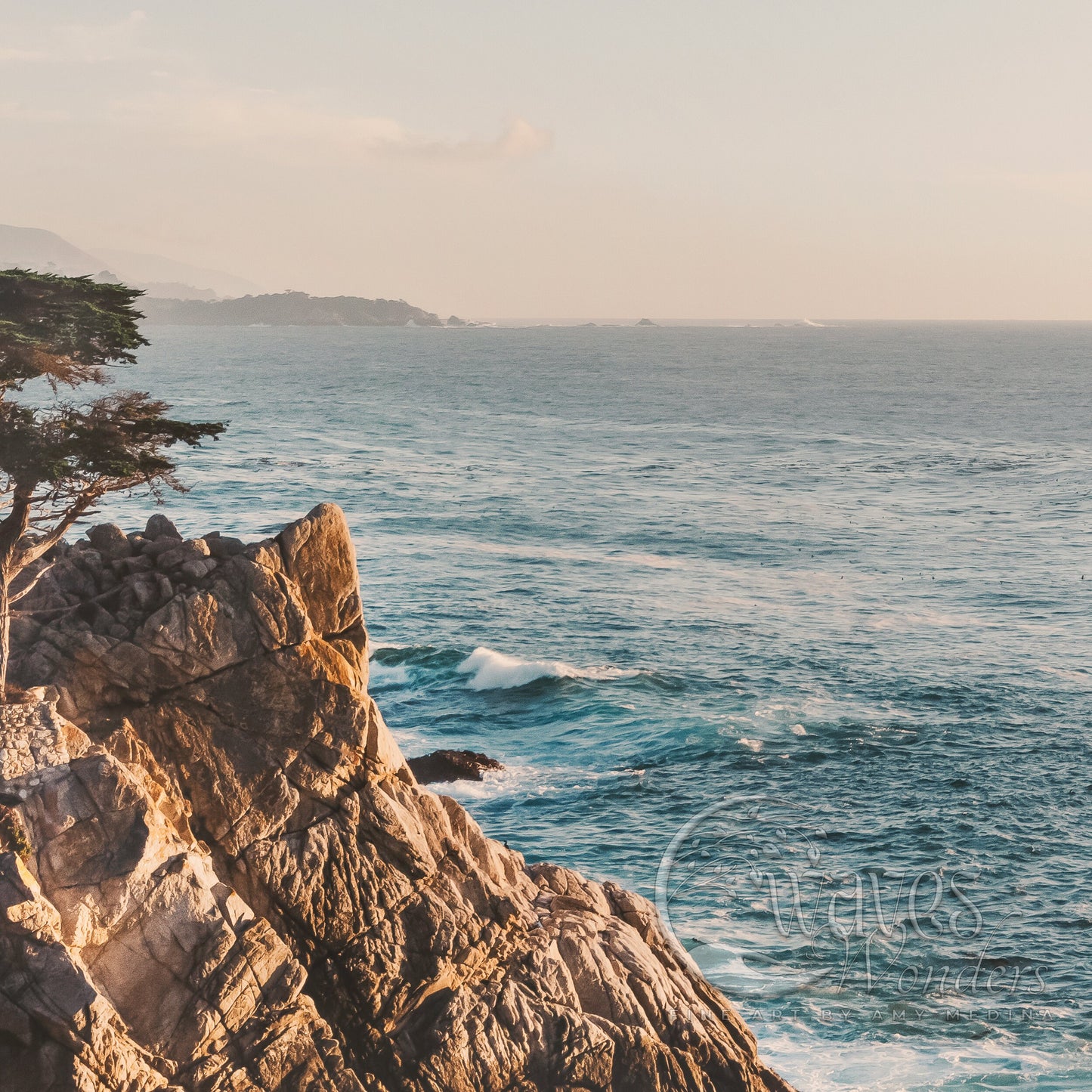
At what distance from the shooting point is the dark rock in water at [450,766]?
46094 millimetres

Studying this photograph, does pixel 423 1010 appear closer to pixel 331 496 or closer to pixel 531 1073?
pixel 531 1073

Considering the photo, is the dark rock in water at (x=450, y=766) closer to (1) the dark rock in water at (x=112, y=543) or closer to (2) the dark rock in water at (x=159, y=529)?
(2) the dark rock in water at (x=159, y=529)

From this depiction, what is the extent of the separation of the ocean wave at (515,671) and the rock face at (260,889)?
31.5 m

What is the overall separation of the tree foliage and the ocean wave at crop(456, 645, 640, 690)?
34.8m

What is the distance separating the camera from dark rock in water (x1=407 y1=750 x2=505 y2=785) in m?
46.1

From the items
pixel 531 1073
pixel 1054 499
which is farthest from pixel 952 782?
pixel 1054 499

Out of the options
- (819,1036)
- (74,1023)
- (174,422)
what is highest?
(174,422)

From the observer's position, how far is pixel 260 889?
72.2ft

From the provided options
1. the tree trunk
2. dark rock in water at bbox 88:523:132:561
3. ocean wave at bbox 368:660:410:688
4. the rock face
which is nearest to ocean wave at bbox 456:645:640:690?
ocean wave at bbox 368:660:410:688

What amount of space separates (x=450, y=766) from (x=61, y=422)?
26.7 m

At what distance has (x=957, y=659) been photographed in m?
60.0

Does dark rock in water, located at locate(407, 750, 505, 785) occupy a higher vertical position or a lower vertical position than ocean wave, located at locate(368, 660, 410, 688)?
lower

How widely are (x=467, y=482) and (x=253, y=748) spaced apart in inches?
3545

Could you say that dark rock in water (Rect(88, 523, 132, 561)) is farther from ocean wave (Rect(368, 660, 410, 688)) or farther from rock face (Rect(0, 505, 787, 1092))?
ocean wave (Rect(368, 660, 410, 688))
